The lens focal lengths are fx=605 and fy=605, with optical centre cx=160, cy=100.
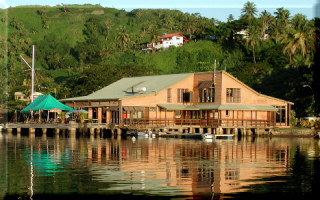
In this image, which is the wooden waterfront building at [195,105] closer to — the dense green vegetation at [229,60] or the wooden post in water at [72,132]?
the wooden post in water at [72,132]

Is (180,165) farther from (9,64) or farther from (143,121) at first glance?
(9,64)

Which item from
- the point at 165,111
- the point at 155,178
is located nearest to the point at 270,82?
the point at 165,111

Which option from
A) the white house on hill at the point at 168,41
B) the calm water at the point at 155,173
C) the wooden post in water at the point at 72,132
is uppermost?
the white house on hill at the point at 168,41

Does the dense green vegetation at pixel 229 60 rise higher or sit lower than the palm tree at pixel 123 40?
lower

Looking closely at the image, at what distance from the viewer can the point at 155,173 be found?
98.0 feet

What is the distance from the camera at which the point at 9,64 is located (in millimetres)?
183500

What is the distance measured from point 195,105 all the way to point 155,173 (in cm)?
4610

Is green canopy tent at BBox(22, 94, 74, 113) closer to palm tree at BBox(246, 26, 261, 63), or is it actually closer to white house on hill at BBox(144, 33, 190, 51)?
palm tree at BBox(246, 26, 261, 63)

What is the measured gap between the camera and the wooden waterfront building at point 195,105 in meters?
71.9

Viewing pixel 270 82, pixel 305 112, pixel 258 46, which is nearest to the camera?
pixel 305 112

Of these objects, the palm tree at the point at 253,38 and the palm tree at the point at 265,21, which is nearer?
the palm tree at the point at 253,38

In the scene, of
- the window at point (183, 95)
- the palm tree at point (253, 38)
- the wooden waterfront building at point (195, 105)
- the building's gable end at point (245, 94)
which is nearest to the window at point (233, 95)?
the wooden waterfront building at point (195, 105)

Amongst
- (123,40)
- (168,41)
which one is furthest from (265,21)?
(123,40)

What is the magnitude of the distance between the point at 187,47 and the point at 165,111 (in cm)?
7842
